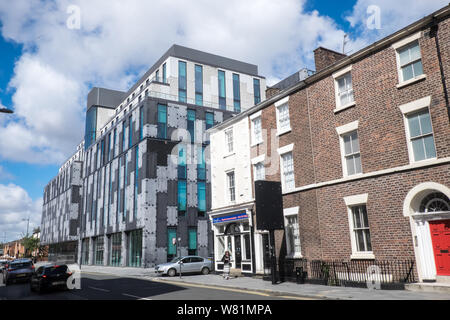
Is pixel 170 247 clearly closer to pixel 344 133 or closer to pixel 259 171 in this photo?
pixel 259 171

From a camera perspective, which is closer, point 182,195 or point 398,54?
point 398,54

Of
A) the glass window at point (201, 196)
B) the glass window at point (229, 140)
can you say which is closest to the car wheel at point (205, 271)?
the glass window at point (229, 140)

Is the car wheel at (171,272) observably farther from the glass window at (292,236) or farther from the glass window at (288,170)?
the glass window at (288,170)

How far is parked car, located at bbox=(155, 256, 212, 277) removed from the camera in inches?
1051

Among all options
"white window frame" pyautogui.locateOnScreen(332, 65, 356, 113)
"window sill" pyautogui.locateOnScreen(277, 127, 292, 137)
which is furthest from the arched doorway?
"window sill" pyautogui.locateOnScreen(277, 127, 292, 137)

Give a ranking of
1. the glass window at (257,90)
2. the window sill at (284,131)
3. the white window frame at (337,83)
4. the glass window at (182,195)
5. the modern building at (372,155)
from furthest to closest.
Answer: the glass window at (257,90) → the glass window at (182,195) → the window sill at (284,131) → the white window frame at (337,83) → the modern building at (372,155)

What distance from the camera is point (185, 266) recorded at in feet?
88.5

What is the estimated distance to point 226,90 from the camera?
53.0 m

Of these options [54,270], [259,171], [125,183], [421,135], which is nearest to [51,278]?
[54,270]

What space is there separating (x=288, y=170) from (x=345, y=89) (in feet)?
17.5

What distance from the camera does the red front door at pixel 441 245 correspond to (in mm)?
13008

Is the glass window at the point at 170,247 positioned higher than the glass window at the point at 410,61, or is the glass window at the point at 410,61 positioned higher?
the glass window at the point at 410,61

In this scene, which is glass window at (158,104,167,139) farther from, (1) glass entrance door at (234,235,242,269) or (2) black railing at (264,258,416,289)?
(2) black railing at (264,258,416,289)

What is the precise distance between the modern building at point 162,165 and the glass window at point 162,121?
11 centimetres
